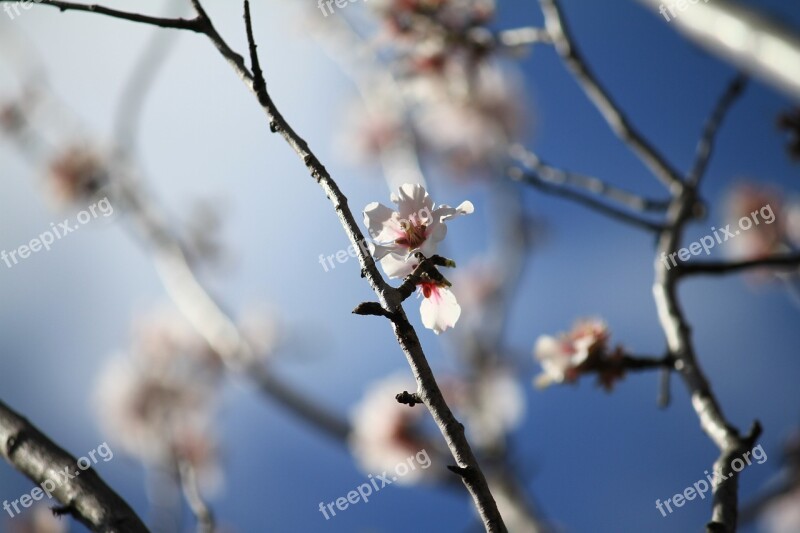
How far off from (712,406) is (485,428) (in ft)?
6.01

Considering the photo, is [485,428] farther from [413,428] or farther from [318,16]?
[318,16]

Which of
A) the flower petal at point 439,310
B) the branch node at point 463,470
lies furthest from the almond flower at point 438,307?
the branch node at point 463,470

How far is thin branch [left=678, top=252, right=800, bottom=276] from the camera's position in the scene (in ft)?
4.83

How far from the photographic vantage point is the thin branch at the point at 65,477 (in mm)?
874

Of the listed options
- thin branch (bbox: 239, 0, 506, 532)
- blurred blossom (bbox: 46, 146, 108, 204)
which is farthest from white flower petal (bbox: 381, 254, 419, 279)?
blurred blossom (bbox: 46, 146, 108, 204)

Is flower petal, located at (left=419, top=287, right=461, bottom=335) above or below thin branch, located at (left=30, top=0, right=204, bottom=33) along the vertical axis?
below

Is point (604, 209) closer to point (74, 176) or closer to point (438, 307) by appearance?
point (438, 307)

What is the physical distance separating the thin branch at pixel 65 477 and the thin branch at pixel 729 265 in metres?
1.30

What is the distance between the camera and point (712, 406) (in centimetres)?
112

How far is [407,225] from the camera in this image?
933mm

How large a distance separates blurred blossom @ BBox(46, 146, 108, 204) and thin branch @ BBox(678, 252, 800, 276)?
12.5 feet

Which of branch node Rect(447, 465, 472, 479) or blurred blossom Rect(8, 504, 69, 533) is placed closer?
branch node Rect(447, 465, 472, 479)

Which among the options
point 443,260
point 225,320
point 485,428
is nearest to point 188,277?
point 225,320

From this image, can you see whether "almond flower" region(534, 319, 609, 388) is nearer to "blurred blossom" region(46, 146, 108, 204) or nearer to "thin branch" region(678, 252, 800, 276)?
"thin branch" region(678, 252, 800, 276)
